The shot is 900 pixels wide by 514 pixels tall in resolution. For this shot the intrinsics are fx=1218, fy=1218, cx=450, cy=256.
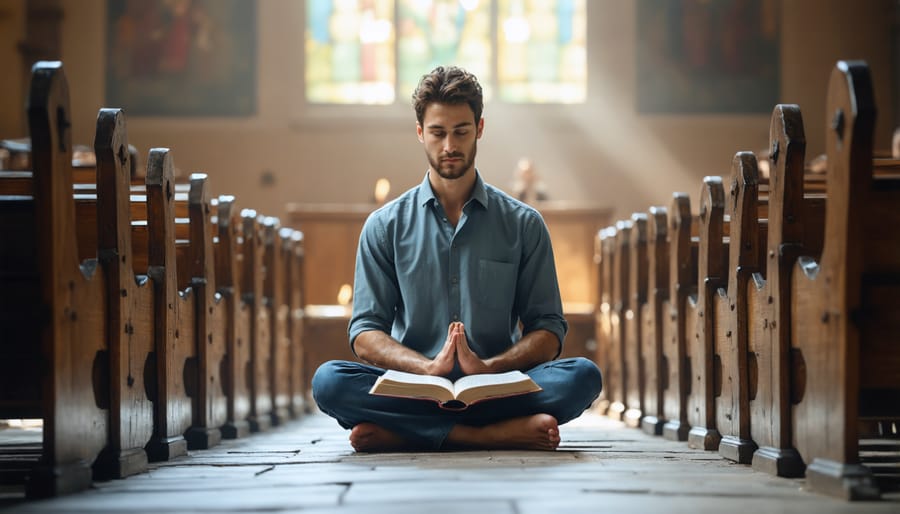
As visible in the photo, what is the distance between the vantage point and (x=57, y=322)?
2617mm

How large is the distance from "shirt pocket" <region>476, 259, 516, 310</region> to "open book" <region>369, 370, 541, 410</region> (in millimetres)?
490

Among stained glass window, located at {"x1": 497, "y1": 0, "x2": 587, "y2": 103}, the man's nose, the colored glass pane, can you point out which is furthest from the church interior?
the colored glass pane

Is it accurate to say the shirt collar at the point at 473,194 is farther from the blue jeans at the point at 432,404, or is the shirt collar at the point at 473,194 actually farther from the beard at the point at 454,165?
the blue jeans at the point at 432,404

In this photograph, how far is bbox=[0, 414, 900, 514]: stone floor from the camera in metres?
2.25

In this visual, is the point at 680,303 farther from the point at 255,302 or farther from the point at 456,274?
the point at 255,302

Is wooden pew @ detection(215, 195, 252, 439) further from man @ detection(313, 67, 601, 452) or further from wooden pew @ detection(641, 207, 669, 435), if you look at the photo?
wooden pew @ detection(641, 207, 669, 435)

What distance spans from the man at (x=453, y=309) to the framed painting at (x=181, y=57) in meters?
8.91

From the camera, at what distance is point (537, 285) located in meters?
3.89

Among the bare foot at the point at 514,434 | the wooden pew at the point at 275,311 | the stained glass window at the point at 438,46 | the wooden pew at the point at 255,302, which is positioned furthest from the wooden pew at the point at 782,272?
the stained glass window at the point at 438,46

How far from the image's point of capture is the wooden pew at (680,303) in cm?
444

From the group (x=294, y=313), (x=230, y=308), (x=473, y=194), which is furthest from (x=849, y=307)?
(x=294, y=313)

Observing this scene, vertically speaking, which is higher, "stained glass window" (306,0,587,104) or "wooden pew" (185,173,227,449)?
"stained glass window" (306,0,587,104)

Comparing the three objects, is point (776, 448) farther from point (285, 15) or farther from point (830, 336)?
point (285, 15)

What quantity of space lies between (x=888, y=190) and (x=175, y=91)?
10.6 meters
